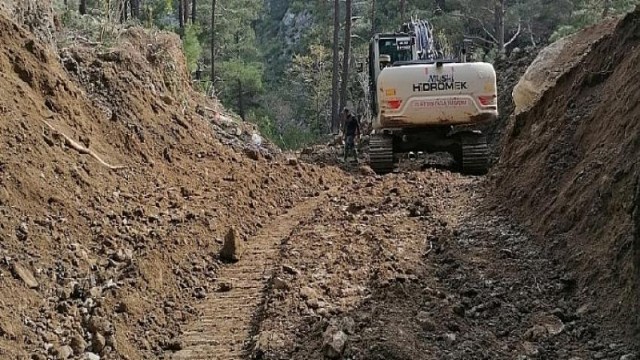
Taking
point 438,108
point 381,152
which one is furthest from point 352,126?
point 438,108

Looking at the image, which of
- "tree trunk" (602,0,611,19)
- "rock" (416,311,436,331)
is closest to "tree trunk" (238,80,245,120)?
"tree trunk" (602,0,611,19)

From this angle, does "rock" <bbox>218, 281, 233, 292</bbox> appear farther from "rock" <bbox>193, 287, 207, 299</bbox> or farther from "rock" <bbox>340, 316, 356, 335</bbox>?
"rock" <bbox>340, 316, 356, 335</bbox>

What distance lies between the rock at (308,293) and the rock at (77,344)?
69.4 inches

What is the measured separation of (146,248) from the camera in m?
7.02

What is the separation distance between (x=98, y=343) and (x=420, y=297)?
2.45 m

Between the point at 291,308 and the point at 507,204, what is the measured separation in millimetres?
3378

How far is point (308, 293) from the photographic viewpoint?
235 inches

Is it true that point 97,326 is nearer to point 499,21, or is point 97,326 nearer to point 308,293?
point 308,293

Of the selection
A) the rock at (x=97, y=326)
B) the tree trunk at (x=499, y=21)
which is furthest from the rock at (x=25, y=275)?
the tree trunk at (x=499, y=21)

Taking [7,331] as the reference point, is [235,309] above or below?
below

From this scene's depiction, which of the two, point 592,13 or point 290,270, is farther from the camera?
point 592,13

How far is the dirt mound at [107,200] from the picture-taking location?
216 inches

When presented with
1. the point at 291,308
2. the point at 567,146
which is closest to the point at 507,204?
the point at 567,146

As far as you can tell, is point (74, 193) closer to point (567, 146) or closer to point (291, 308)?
point (291, 308)
